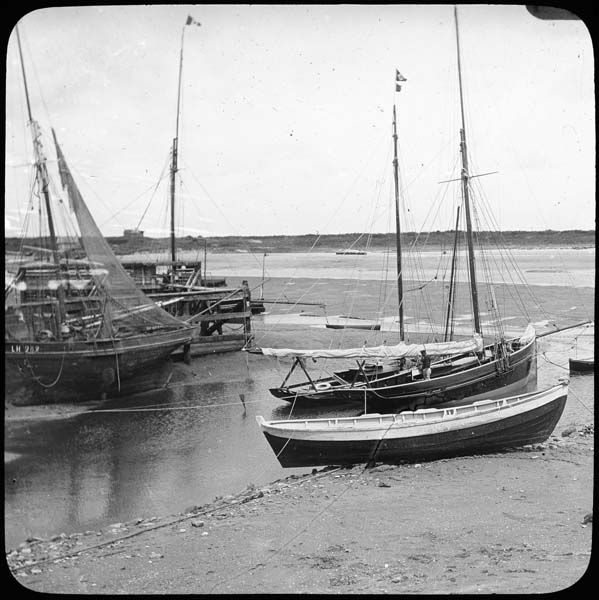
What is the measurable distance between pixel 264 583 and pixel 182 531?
1.61 m

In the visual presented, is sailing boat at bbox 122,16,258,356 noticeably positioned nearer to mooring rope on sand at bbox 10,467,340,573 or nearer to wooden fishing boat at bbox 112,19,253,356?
wooden fishing boat at bbox 112,19,253,356

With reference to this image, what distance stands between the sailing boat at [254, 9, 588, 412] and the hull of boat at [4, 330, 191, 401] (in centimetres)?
209

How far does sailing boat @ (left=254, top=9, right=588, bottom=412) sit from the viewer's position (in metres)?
11.0

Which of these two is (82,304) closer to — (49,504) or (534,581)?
(49,504)

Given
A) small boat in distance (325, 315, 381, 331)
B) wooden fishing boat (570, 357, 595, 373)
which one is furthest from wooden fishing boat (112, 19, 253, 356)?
wooden fishing boat (570, 357, 595, 373)

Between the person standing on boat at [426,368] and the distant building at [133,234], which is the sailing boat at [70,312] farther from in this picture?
the person standing on boat at [426,368]

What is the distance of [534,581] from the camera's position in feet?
20.1

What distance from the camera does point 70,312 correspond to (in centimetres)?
889

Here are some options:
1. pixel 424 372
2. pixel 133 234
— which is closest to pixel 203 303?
pixel 133 234

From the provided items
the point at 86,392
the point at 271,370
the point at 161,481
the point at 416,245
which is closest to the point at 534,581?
the point at 161,481

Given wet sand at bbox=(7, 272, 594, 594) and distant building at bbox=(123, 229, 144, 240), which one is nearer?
wet sand at bbox=(7, 272, 594, 594)

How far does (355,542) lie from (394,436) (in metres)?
2.72

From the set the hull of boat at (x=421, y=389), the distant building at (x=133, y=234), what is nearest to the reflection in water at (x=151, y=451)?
the hull of boat at (x=421, y=389)

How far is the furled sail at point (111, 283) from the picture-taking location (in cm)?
834
